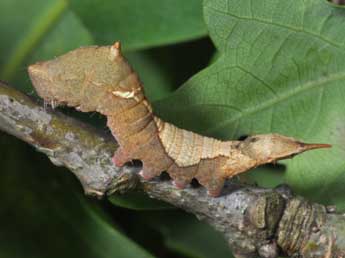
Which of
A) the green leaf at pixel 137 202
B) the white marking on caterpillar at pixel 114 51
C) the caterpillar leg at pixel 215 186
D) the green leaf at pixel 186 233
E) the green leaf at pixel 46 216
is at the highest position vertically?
the white marking on caterpillar at pixel 114 51

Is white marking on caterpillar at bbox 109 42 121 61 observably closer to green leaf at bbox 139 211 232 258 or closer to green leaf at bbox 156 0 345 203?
green leaf at bbox 156 0 345 203

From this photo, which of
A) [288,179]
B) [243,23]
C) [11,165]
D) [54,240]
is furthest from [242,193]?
[11,165]

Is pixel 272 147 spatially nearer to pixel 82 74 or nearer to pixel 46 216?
pixel 82 74

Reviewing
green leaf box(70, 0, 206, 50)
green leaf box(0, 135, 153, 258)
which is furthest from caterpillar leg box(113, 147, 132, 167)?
green leaf box(70, 0, 206, 50)

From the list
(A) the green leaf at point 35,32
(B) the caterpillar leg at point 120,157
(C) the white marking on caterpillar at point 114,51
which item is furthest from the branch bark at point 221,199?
(A) the green leaf at point 35,32

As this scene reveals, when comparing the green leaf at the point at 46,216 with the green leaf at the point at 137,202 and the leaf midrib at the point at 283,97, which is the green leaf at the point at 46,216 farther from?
the leaf midrib at the point at 283,97

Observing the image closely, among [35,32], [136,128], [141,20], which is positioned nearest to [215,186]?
[136,128]
